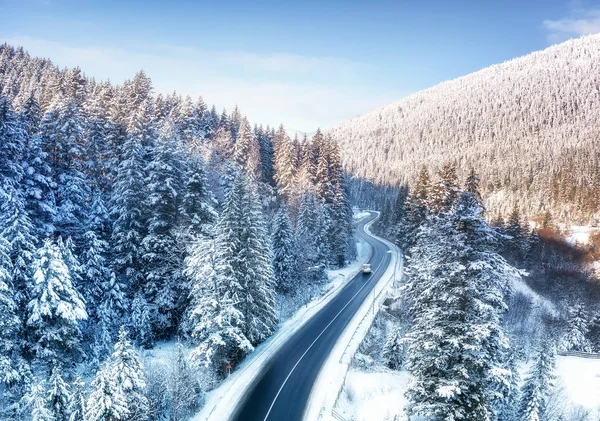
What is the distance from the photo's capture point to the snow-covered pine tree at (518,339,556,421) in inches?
856

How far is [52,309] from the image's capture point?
62.7ft

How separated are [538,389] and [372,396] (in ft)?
33.6

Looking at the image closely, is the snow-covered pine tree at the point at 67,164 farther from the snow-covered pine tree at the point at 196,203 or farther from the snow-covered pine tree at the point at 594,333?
the snow-covered pine tree at the point at 594,333

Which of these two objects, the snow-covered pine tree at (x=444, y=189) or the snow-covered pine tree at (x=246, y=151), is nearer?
the snow-covered pine tree at (x=444, y=189)

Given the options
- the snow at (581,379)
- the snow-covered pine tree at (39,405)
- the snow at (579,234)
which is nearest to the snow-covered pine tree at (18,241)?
the snow-covered pine tree at (39,405)

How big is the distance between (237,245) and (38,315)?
12864mm

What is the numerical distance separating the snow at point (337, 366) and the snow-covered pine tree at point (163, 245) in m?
13.5

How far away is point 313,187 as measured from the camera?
5416 centimetres

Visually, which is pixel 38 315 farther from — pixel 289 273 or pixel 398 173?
pixel 398 173

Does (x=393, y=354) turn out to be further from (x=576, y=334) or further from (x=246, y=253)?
(x=576, y=334)

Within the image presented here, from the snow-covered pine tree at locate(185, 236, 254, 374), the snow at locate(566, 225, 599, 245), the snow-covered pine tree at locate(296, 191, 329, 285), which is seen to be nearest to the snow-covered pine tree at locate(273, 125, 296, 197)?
the snow-covered pine tree at locate(296, 191, 329, 285)

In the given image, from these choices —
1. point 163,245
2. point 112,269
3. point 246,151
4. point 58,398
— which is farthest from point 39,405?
point 246,151

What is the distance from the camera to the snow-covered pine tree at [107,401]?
13.9 meters

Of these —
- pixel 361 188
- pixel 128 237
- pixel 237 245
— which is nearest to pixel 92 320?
pixel 128 237
